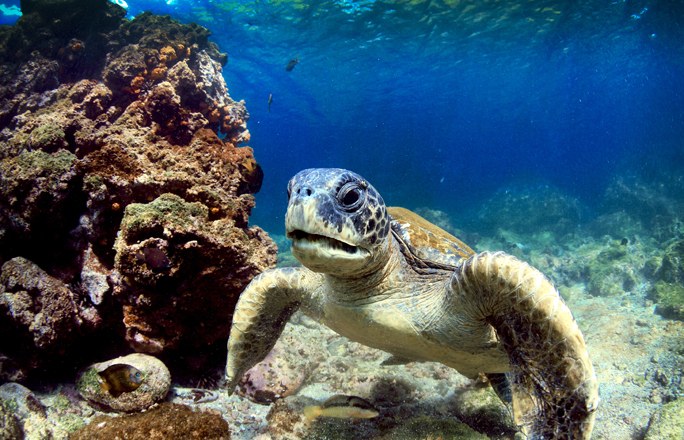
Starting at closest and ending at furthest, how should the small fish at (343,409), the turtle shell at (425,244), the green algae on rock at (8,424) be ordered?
the green algae on rock at (8,424) < the small fish at (343,409) < the turtle shell at (425,244)

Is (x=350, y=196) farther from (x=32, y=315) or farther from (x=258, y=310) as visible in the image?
(x=32, y=315)

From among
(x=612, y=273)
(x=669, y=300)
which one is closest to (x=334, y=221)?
(x=669, y=300)

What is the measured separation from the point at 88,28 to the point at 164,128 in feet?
12.4

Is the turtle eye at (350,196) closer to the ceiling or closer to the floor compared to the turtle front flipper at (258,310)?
closer to the ceiling

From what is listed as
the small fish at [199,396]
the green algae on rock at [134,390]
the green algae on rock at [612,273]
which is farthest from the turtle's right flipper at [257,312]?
the green algae on rock at [612,273]

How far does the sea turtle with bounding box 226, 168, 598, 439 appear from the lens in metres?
1.82

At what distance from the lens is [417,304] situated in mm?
2547

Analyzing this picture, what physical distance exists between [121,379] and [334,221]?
219 cm

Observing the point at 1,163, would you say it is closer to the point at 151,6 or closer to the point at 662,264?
the point at 662,264

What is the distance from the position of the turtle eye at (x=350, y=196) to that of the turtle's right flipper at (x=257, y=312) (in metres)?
1.01

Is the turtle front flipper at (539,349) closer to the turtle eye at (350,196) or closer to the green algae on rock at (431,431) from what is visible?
the green algae on rock at (431,431)

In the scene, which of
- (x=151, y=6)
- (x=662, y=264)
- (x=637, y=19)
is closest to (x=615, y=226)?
(x=662, y=264)

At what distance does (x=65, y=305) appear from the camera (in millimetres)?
2910

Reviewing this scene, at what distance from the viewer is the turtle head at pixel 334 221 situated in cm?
194
